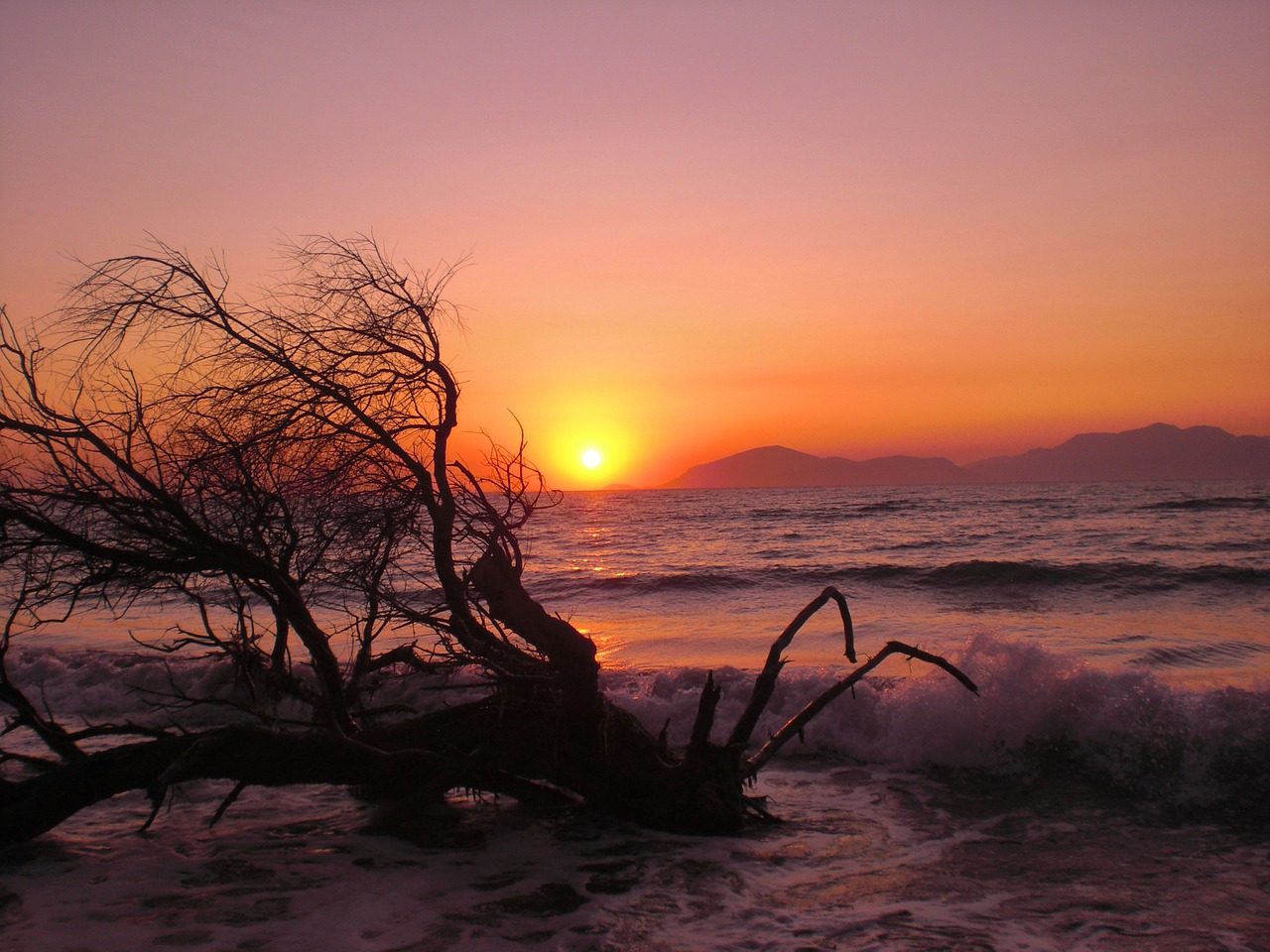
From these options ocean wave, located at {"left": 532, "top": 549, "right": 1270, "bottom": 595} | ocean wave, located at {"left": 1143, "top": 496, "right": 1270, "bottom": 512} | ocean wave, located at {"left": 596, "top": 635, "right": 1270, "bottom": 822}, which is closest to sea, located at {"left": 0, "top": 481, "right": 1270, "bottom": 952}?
ocean wave, located at {"left": 596, "top": 635, "right": 1270, "bottom": 822}

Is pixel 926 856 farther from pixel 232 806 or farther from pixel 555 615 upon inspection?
pixel 232 806

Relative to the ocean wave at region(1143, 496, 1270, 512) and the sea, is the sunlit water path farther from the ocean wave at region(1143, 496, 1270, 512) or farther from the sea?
the ocean wave at region(1143, 496, 1270, 512)

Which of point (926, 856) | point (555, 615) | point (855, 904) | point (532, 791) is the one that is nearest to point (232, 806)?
point (532, 791)

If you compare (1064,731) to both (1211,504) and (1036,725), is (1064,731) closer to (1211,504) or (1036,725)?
(1036,725)

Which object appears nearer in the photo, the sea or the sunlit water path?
the sea

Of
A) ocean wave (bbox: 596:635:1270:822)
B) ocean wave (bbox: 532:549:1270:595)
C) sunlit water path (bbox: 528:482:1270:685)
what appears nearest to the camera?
ocean wave (bbox: 596:635:1270:822)

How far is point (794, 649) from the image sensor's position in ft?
45.4

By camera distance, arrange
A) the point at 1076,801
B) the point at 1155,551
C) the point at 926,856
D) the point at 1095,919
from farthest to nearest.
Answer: the point at 1155,551, the point at 1076,801, the point at 926,856, the point at 1095,919

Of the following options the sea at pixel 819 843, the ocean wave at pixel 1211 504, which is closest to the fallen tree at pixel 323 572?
the sea at pixel 819 843

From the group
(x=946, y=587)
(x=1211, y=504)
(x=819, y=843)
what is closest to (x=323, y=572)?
(x=819, y=843)

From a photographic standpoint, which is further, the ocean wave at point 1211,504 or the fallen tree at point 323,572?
the ocean wave at point 1211,504

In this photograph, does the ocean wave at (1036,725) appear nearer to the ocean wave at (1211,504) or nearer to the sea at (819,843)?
the sea at (819,843)

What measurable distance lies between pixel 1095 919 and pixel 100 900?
6078 millimetres

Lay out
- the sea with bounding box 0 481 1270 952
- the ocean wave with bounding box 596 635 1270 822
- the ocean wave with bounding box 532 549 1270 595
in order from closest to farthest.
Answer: the sea with bounding box 0 481 1270 952
the ocean wave with bounding box 596 635 1270 822
the ocean wave with bounding box 532 549 1270 595
